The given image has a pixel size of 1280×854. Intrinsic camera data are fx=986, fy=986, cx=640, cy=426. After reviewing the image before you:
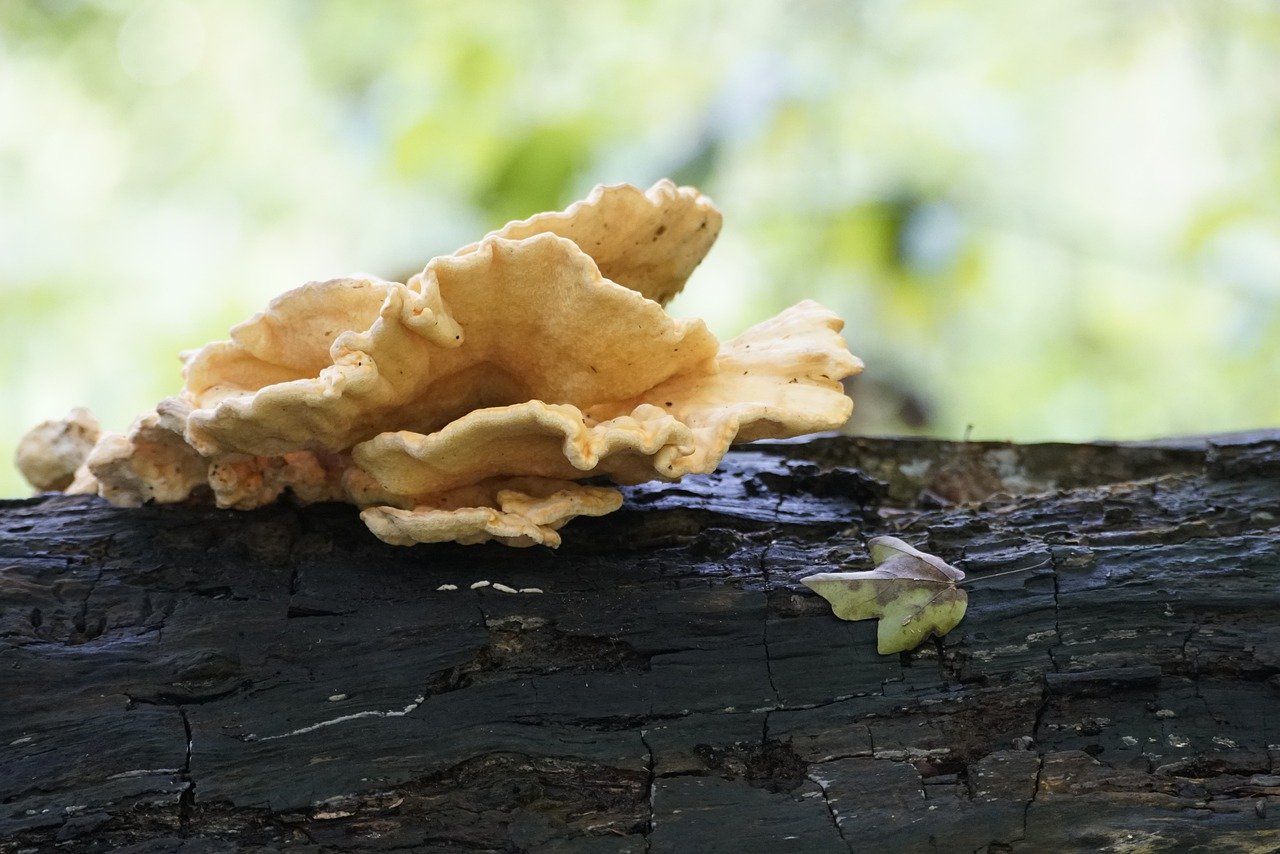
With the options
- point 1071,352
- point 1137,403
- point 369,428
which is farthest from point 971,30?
point 369,428

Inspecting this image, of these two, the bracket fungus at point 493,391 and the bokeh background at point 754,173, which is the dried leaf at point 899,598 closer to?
the bracket fungus at point 493,391

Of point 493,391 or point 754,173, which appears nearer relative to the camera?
point 493,391

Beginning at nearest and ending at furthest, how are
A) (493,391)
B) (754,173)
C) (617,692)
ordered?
(617,692)
(493,391)
(754,173)

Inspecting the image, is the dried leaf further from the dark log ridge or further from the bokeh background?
the bokeh background

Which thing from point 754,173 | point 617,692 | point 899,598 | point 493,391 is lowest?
point 617,692

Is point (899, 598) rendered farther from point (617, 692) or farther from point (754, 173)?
point (754, 173)

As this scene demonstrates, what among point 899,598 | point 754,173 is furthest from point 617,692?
point 754,173

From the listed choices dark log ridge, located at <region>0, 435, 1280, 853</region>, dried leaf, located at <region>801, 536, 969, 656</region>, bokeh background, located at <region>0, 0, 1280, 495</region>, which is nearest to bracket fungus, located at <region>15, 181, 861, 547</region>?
dark log ridge, located at <region>0, 435, 1280, 853</region>
